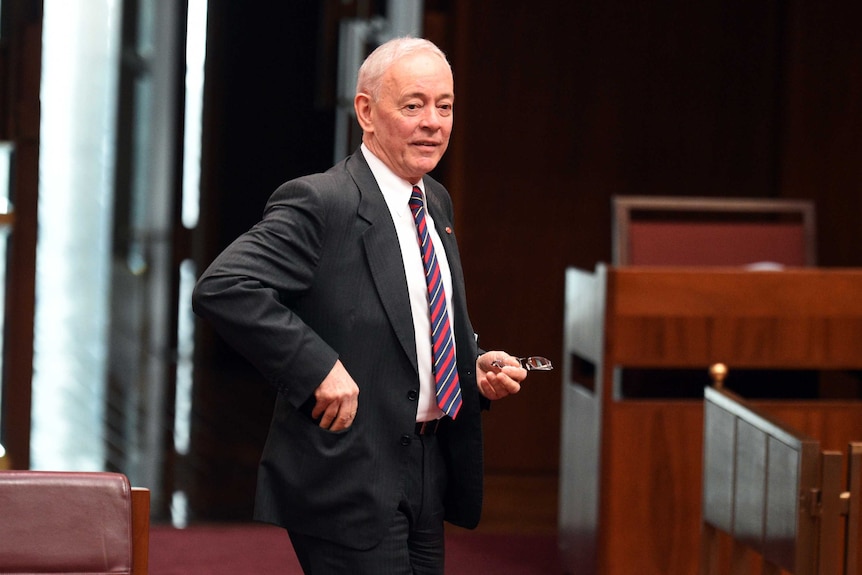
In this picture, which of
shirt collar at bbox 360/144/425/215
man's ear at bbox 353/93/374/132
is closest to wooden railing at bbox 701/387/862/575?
shirt collar at bbox 360/144/425/215

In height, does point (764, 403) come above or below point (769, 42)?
below

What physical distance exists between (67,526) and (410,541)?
0.60 m

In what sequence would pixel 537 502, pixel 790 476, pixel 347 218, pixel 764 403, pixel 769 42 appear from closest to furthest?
pixel 347 218
pixel 790 476
pixel 764 403
pixel 537 502
pixel 769 42

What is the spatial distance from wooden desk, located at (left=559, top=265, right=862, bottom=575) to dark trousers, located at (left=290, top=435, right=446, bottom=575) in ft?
5.30

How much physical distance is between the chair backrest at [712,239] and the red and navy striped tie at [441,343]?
7.46 ft

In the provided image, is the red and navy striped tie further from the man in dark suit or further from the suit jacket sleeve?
the suit jacket sleeve

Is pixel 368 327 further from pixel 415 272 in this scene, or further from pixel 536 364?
pixel 536 364

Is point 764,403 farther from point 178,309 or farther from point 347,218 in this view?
point 178,309

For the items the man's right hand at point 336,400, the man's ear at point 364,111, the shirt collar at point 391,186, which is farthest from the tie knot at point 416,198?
the man's right hand at point 336,400

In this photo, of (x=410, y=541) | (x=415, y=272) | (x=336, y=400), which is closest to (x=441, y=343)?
(x=415, y=272)

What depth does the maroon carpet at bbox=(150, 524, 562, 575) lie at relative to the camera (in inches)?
170

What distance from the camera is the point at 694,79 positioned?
578 cm

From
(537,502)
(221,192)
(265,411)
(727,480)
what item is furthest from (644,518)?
(221,192)

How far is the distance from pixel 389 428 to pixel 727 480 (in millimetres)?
1271
